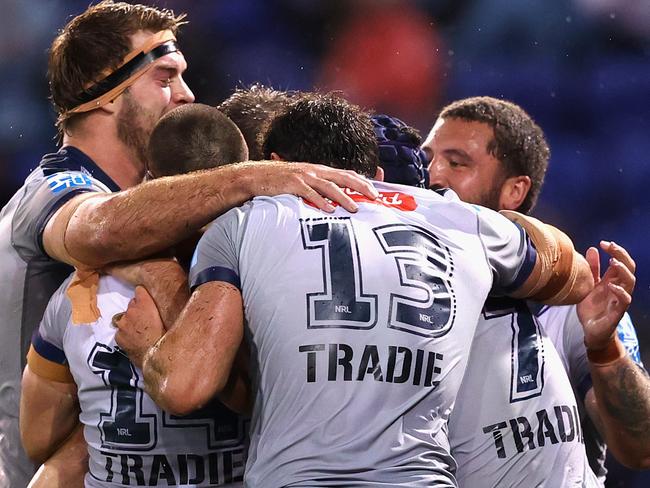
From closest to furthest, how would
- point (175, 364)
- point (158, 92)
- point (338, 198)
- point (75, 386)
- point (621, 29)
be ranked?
point (175, 364)
point (338, 198)
point (75, 386)
point (158, 92)
point (621, 29)

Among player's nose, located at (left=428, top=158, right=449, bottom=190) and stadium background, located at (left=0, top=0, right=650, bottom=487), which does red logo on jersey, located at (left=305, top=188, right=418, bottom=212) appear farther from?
stadium background, located at (left=0, top=0, right=650, bottom=487)

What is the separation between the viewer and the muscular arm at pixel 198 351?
80.7 inches

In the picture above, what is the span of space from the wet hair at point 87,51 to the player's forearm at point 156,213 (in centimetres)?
112

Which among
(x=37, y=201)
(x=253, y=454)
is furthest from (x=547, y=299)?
(x=37, y=201)

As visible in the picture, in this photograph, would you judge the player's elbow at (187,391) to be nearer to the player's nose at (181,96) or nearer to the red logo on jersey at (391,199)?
the red logo on jersey at (391,199)

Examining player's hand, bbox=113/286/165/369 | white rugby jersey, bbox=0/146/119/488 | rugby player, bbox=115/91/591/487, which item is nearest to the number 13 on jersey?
rugby player, bbox=115/91/591/487

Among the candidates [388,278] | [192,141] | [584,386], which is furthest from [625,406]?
[192,141]

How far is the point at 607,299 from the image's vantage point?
2672mm

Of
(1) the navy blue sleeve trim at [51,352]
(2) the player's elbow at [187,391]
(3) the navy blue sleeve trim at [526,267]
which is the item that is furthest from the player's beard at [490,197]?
(2) the player's elbow at [187,391]

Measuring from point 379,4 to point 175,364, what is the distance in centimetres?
517

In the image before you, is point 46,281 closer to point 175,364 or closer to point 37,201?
point 37,201

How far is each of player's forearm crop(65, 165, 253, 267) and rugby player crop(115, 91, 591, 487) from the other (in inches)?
4.3

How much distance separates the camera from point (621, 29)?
645 cm

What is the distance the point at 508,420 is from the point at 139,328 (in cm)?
97
